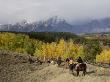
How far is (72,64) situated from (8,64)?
2156 cm

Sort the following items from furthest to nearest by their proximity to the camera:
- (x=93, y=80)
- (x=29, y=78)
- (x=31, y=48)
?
1. (x=31, y=48)
2. (x=29, y=78)
3. (x=93, y=80)

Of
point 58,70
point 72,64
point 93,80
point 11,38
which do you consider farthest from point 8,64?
point 11,38

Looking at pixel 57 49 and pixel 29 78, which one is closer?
pixel 29 78

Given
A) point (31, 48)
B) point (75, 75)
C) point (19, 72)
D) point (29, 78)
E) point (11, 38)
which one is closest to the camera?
point (75, 75)

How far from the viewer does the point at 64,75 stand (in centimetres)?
5288

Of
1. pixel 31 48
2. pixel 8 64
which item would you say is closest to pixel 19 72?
pixel 8 64

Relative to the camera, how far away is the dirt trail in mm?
46428

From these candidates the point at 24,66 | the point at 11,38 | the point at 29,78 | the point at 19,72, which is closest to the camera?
the point at 29,78

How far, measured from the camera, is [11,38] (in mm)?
199875

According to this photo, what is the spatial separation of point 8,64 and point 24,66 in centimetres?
361

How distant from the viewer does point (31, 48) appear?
175625mm

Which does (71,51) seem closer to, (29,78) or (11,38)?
(11,38)

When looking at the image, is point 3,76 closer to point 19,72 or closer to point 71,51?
point 19,72

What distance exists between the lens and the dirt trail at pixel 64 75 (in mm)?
46428
